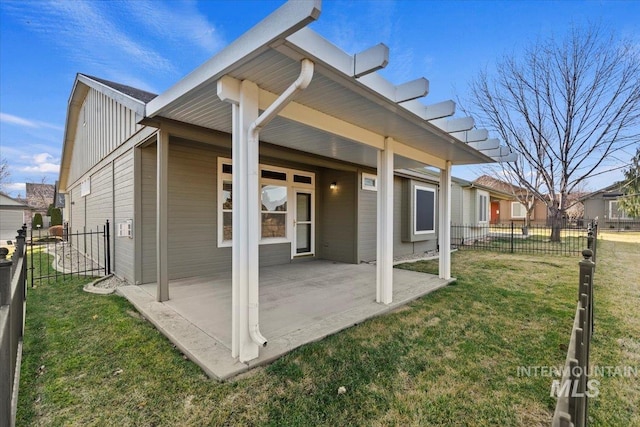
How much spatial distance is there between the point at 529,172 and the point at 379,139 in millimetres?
13921

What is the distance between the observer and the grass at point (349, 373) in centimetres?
203

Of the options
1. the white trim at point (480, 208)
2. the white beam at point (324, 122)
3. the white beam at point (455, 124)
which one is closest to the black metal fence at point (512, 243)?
the white trim at point (480, 208)

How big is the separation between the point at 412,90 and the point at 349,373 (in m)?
2.73

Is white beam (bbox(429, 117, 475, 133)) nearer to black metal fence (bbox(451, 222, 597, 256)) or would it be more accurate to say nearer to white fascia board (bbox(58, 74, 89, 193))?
black metal fence (bbox(451, 222, 597, 256))

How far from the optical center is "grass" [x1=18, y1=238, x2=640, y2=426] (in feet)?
6.65

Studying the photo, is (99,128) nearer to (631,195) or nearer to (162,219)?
(162,219)

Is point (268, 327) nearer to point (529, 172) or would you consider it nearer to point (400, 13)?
point (400, 13)

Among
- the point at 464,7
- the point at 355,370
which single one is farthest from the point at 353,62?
the point at 464,7

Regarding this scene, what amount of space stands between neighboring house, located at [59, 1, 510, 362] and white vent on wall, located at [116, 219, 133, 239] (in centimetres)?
5

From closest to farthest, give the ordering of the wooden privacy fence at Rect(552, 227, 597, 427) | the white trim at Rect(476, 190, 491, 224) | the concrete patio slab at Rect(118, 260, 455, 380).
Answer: the wooden privacy fence at Rect(552, 227, 597, 427) → the concrete patio slab at Rect(118, 260, 455, 380) → the white trim at Rect(476, 190, 491, 224)

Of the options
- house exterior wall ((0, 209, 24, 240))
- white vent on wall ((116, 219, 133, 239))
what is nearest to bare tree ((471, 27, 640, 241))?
white vent on wall ((116, 219, 133, 239))

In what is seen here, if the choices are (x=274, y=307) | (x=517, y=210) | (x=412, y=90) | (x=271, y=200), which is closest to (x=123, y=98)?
(x=271, y=200)

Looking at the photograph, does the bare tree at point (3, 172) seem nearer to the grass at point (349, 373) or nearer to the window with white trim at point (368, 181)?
the grass at point (349, 373)

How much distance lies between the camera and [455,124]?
13.5ft
